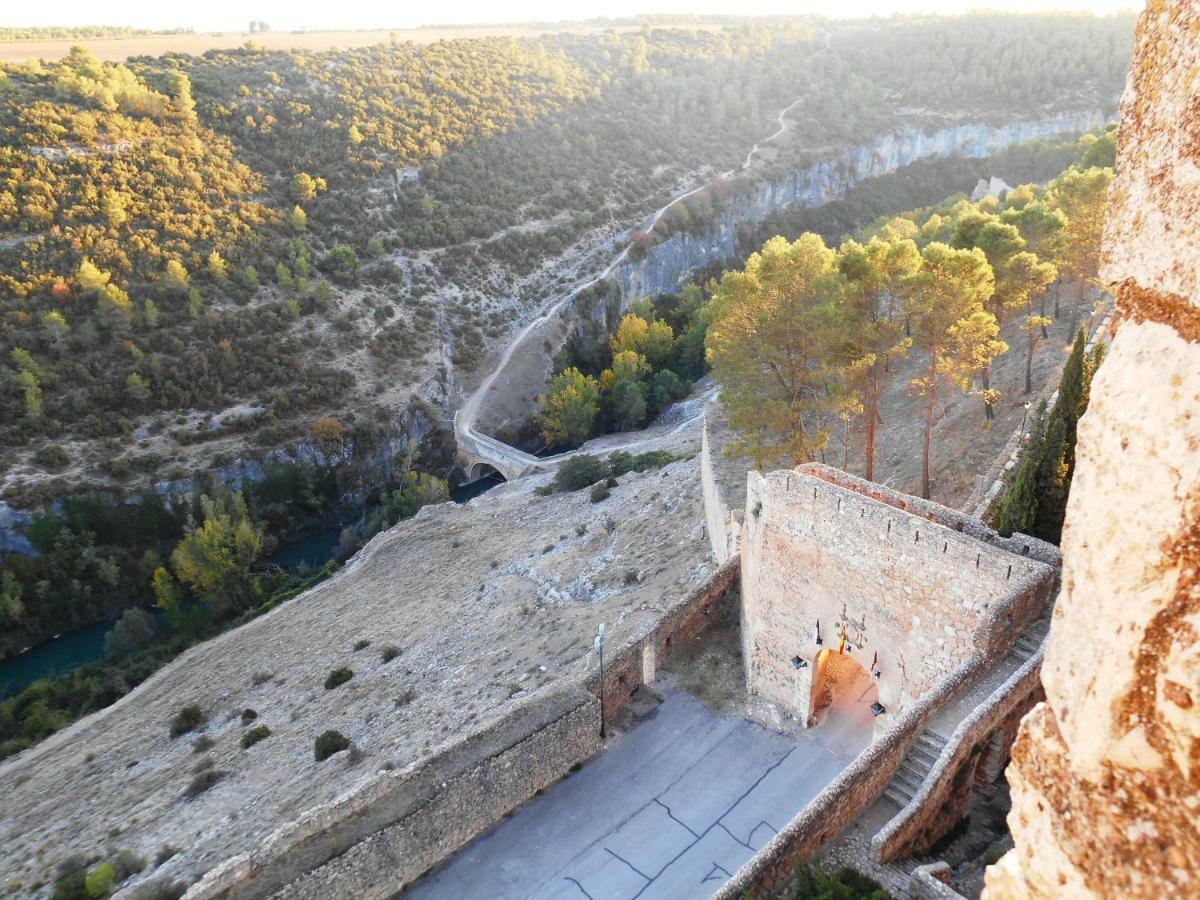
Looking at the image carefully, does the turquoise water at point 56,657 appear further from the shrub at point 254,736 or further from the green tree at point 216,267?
the green tree at point 216,267

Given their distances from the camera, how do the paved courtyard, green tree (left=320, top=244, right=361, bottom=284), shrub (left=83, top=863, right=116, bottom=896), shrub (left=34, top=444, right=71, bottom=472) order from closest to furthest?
the paved courtyard < shrub (left=83, top=863, right=116, bottom=896) < shrub (left=34, top=444, right=71, bottom=472) < green tree (left=320, top=244, right=361, bottom=284)

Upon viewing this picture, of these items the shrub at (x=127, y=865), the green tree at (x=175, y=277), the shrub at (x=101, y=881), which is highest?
Answer: the green tree at (x=175, y=277)

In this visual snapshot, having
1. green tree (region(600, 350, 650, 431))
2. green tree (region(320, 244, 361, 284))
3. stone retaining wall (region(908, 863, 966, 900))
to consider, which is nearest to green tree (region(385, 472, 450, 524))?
green tree (region(600, 350, 650, 431))

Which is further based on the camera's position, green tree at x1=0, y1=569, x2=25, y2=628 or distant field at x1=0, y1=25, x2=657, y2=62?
distant field at x1=0, y1=25, x2=657, y2=62

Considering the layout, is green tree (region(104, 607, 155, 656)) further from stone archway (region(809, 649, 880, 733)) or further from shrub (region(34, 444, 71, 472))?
stone archway (region(809, 649, 880, 733))

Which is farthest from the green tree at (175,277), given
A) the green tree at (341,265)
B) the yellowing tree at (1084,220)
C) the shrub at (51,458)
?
the yellowing tree at (1084,220)

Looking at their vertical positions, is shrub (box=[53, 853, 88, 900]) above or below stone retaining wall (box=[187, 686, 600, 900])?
below

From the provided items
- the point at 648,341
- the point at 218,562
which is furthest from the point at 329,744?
the point at 648,341
